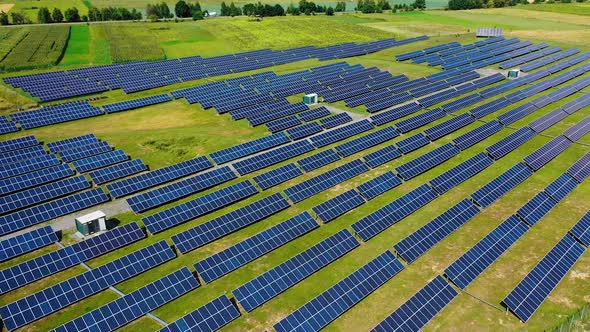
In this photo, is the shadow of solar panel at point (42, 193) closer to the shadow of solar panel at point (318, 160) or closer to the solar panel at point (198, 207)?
the solar panel at point (198, 207)

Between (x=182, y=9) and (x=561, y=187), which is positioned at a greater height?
(x=182, y=9)

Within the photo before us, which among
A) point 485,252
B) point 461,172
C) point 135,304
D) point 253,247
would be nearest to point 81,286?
point 135,304

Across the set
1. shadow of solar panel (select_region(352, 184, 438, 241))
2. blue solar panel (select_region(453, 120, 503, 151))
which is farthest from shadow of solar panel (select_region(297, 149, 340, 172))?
blue solar panel (select_region(453, 120, 503, 151))

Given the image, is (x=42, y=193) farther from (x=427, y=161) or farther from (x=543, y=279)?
(x=543, y=279)

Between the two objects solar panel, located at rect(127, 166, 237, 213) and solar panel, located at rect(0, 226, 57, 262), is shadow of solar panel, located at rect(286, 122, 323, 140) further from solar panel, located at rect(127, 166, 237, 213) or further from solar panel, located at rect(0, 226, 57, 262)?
solar panel, located at rect(0, 226, 57, 262)

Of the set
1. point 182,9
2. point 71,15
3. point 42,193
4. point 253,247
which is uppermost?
point 71,15

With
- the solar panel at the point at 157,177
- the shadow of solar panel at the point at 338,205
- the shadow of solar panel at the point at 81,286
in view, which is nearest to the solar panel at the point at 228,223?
the shadow of solar panel at the point at 81,286
